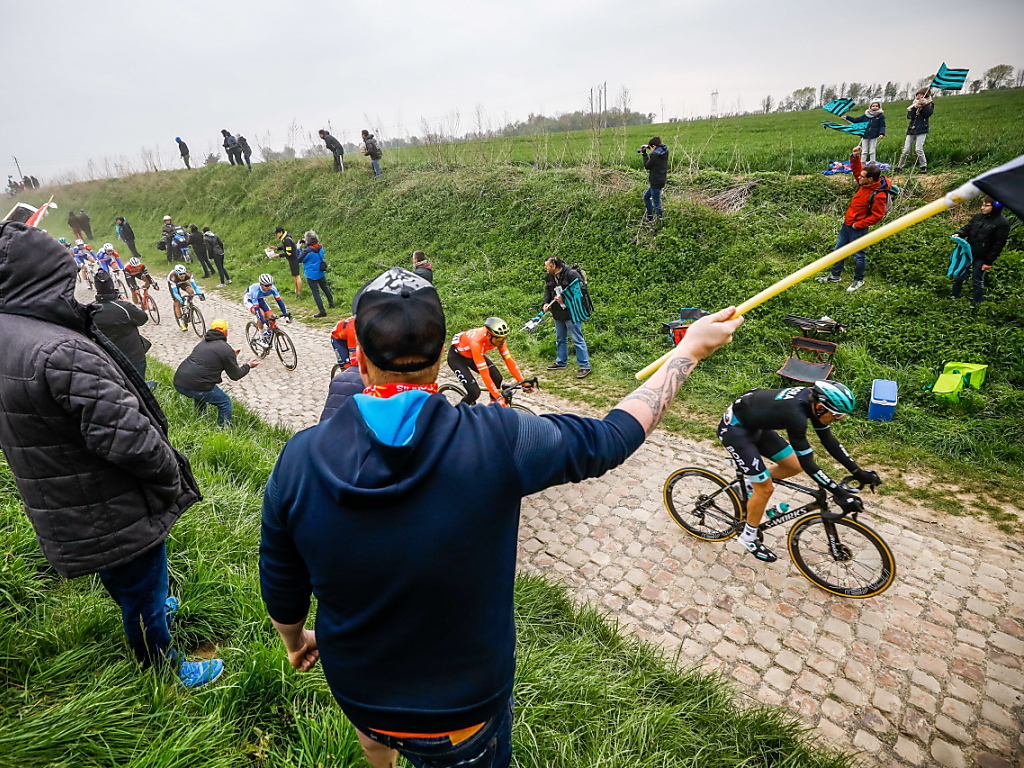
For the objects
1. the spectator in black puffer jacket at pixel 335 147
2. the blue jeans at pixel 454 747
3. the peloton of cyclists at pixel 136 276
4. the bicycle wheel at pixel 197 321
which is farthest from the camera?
the spectator in black puffer jacket at pixel 335 147

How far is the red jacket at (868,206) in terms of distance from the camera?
9.20 metres

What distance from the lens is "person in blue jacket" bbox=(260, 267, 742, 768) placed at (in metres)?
1.26

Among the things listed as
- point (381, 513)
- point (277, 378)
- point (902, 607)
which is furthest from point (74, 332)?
point (277, 378)

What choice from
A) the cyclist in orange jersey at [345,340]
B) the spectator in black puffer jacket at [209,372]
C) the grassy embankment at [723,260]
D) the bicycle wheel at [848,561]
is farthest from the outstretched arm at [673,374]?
the spectator in black puffer jacket at [209,372]

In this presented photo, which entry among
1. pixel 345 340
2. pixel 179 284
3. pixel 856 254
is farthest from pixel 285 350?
pixel 856 254

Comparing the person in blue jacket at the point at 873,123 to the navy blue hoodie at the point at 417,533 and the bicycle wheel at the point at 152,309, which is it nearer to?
the navy blue hoodie at the point at 417,533

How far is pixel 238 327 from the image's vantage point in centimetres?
1397

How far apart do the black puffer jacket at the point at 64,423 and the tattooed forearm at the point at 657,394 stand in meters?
2.41

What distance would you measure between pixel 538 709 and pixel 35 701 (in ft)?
8.39

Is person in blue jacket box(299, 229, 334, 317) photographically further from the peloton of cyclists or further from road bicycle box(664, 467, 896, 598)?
road bicycle box(664, 467, 896, 598)

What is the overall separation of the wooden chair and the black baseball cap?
7.92 meters

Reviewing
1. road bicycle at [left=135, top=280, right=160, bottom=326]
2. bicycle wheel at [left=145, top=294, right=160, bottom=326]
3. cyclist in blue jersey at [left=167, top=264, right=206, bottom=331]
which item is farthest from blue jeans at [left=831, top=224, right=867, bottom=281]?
bicycle wheel at [left=145, top=294, right=160, bottom=326]

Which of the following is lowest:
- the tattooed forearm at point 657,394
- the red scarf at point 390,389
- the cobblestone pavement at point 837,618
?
the cobblestone pavement at point 837,618

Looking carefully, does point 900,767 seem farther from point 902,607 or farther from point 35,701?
point 35,701
